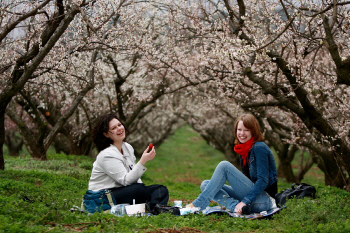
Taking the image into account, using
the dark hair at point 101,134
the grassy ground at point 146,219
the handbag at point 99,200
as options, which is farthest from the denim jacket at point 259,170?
the dark hair at point 101,134

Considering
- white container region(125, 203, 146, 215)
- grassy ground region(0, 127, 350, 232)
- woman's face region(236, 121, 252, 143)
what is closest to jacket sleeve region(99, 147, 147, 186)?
white container region(125, 203, 146, 215)

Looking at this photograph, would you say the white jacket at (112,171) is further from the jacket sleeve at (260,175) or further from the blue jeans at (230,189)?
the jacket sleeve at (260,175)

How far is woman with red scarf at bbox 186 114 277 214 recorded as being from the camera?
5184 millimetres

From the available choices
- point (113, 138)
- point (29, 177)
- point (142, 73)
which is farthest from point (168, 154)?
point (113, 138)

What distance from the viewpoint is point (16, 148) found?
70.8ft

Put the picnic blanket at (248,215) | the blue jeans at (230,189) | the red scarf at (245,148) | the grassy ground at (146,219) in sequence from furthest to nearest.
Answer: the red scarf at (245,148)
the blue jeans at (230,189)
the picnic blanket at (248,215)
the grassy ground at (146,219)

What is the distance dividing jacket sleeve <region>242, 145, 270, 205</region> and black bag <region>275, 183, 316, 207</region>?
53cm

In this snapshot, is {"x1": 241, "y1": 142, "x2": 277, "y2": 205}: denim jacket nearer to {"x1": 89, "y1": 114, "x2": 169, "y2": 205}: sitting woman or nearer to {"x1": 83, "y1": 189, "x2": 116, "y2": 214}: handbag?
{"x1": 89, "y1": 114, "x2": 169, "y2": 205}: sitting woman

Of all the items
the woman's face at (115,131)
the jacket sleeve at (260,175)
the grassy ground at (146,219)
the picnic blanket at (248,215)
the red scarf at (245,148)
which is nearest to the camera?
the grassy ground at (146,219)

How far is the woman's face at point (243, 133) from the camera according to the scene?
546 centimetres

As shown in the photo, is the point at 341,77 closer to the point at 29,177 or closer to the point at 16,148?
the point at 29,177

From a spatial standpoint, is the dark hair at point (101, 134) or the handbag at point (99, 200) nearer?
the handbag at point (99, 200)

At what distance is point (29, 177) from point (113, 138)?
3199 mm

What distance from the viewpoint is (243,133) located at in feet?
17.9
